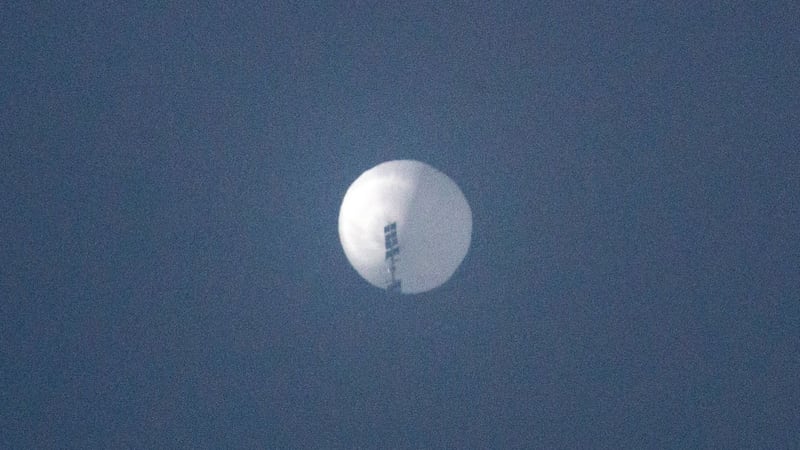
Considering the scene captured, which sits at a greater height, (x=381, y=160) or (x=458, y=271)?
(x=381, y=160)

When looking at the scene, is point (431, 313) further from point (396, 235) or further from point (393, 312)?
point (396, 235)

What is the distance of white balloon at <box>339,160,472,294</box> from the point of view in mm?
12297

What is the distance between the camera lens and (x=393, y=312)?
12.1 metres

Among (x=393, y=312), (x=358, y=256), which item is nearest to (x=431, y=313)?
(x=393, y=312)

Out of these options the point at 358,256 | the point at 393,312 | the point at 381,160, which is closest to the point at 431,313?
the point at 393,312

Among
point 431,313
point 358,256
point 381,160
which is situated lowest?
point 431,313

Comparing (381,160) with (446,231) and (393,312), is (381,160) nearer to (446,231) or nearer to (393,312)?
(446,231)

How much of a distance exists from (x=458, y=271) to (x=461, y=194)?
1058 mm

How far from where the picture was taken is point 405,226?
41.8ft

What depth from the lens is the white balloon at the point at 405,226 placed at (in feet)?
40.3

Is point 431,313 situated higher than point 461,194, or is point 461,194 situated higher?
point 461,194

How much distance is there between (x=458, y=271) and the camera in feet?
40.0

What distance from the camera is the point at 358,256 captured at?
12.5 metres

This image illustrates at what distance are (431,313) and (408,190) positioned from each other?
1725 millimetres
